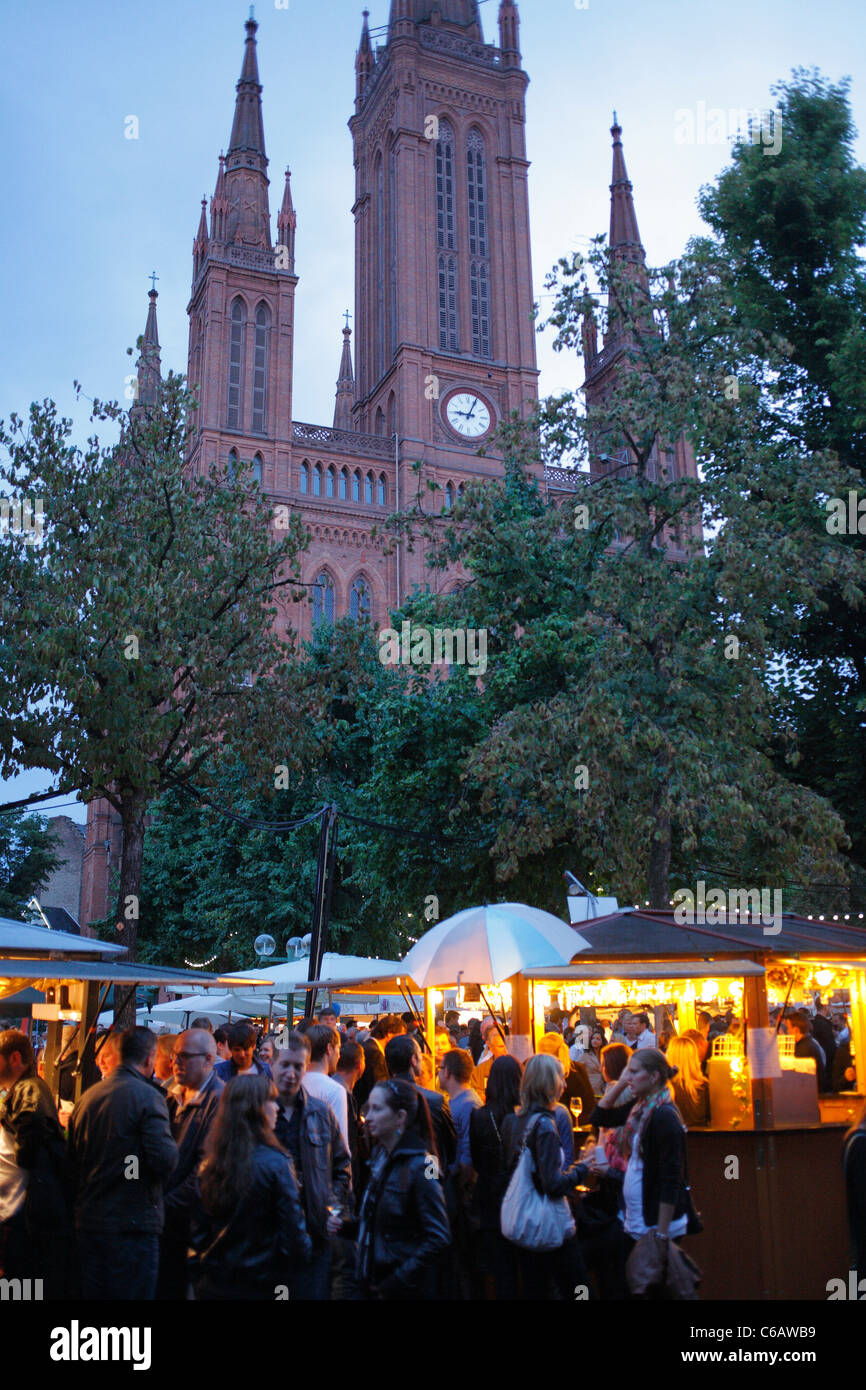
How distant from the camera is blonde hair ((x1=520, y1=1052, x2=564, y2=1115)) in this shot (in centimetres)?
546

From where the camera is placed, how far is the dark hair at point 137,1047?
5332 millimetres

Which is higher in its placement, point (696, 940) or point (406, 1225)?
point (696, 940)

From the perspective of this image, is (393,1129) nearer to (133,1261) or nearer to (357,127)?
(133,1261)

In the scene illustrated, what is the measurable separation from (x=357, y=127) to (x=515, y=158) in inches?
376

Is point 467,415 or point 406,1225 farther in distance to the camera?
point 467,415

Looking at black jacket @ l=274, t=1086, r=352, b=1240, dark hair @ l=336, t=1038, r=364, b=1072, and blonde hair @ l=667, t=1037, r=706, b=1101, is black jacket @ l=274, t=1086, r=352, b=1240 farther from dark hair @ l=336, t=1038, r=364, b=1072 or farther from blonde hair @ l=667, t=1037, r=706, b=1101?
blonde hair @ l=667, t=1037, r=706, b=1101

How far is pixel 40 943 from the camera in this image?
9109mm

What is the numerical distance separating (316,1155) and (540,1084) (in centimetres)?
125

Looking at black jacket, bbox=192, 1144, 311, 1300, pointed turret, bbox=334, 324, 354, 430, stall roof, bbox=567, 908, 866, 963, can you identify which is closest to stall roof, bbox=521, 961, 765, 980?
stall roof, bbox=567, 908, 866, 963

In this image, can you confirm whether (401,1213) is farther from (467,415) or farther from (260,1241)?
(467,415)

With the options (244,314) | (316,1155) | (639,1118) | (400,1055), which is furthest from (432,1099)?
(244,314)

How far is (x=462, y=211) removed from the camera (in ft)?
170

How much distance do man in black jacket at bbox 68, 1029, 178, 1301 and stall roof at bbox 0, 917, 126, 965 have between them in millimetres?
3948
